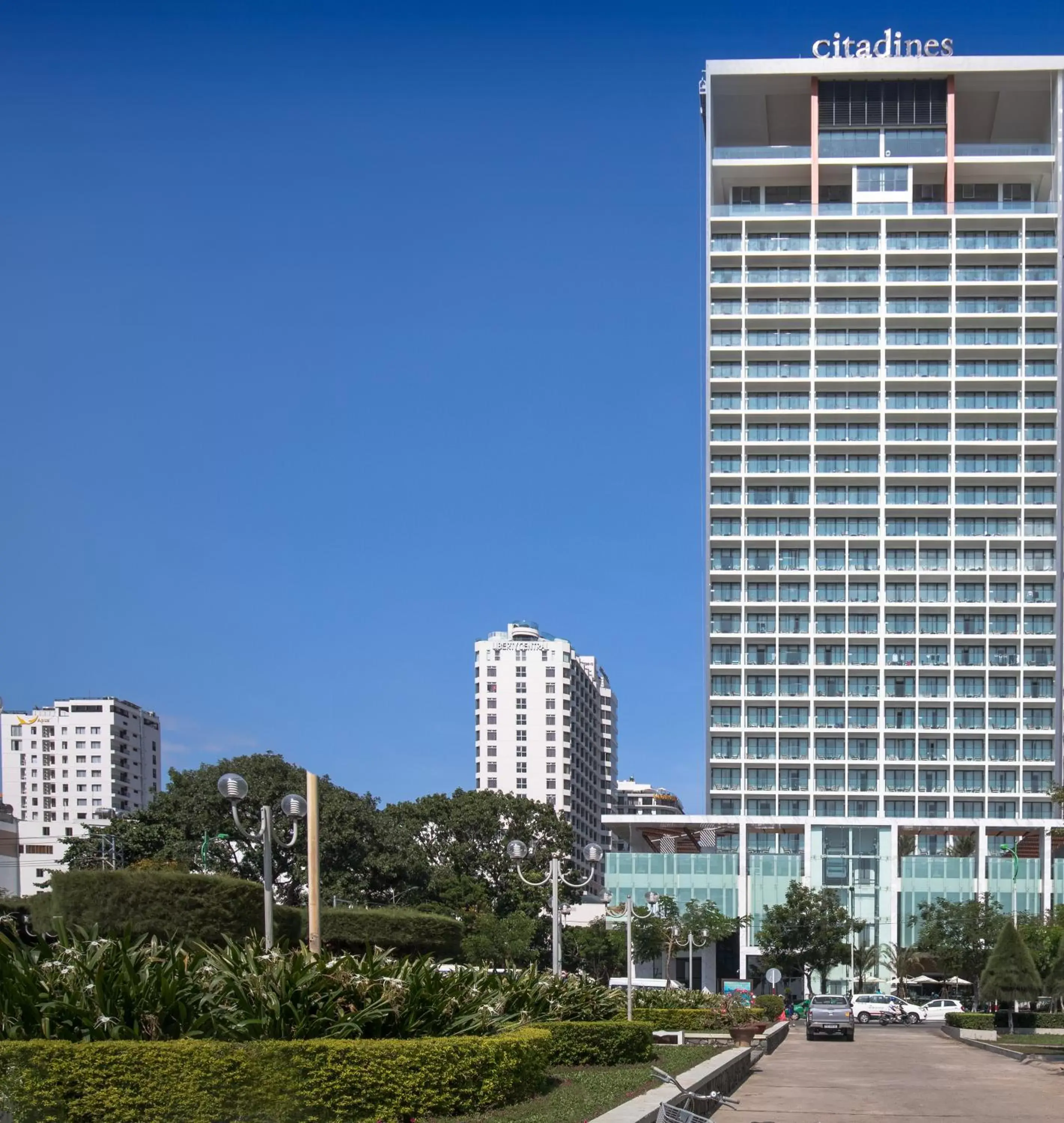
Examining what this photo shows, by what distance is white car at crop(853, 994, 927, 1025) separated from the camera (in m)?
74.4

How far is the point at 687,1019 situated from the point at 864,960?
5586 centimetres

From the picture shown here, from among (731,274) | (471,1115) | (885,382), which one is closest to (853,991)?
(885,382)

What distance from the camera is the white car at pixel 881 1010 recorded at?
74438mm

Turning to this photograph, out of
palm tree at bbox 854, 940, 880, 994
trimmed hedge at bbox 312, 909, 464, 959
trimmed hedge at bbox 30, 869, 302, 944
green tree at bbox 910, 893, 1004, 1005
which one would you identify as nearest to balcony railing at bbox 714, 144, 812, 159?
green tree at bbox 910, 893, 1004, 1005

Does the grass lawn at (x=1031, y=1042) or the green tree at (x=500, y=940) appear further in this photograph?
the green tree at (x=500, y=940)

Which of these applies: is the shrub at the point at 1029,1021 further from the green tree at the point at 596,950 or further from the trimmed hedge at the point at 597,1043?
the green tree at the point at 596,950

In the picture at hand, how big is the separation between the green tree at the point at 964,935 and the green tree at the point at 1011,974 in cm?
2762

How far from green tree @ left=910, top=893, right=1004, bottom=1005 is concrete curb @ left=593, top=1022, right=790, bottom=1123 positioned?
187 feet

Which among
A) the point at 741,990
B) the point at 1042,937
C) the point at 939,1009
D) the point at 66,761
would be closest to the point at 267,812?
the point at 741,990

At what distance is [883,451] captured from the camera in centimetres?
11025

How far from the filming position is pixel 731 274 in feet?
365

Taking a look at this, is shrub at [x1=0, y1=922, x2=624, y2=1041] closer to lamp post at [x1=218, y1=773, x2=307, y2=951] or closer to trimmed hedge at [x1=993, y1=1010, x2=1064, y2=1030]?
lamp post at [x1=218, y1=773, x2=307, y2=951]

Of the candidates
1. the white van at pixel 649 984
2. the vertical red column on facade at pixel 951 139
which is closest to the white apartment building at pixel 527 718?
the vertical red column on facade at pixel 951 139

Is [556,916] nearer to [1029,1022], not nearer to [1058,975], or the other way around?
[1058,975]
